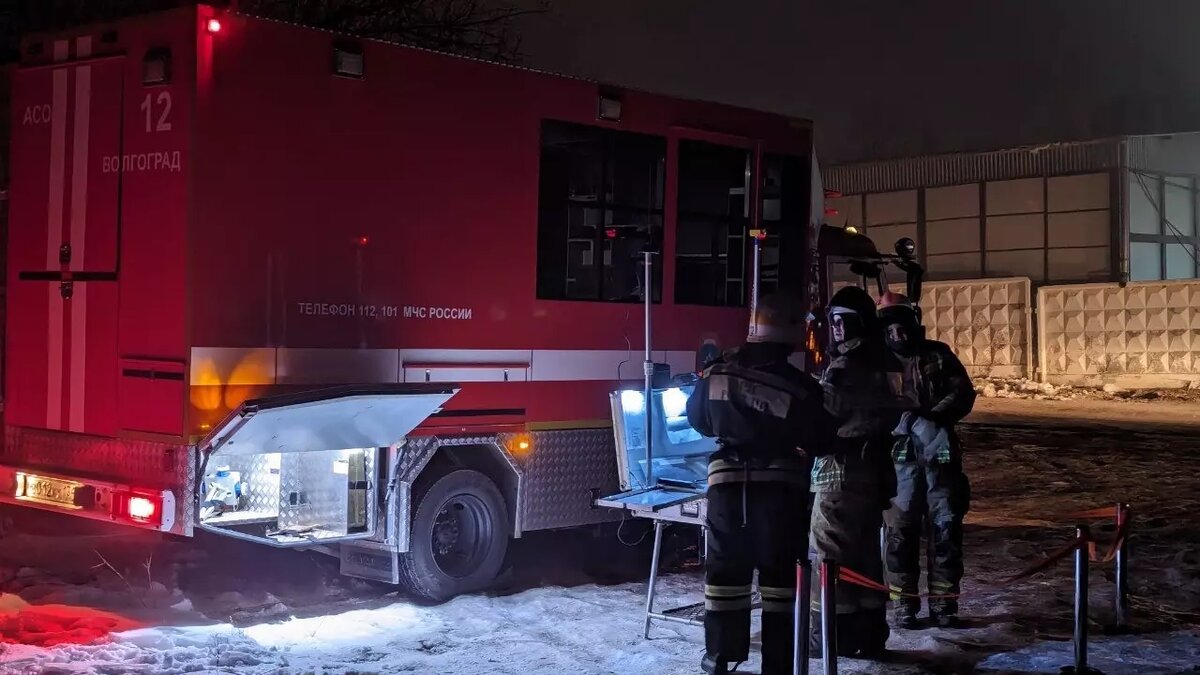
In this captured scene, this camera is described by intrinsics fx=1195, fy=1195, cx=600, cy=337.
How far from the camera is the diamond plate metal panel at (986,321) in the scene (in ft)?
93.8

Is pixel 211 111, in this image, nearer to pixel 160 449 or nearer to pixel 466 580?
pixel 160 449

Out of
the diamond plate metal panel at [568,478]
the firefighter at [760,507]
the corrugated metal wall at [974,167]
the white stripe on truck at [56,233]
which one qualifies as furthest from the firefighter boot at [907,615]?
the corrugated metal wall at [974,167]

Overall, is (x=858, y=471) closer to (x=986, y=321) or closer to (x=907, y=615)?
(x=907, y=615)

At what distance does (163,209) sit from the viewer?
20.8 feet

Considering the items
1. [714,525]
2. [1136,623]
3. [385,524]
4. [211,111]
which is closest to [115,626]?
[385,524]

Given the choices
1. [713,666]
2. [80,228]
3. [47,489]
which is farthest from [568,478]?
[80,228]

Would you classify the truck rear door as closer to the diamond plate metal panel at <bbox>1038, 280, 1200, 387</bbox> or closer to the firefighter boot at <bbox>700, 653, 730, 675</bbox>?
the firefighter boot at <bbox>700, 653, 730, 675</bbox>

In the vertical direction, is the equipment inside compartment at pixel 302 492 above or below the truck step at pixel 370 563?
above

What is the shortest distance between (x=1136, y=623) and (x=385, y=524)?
4.45 meters

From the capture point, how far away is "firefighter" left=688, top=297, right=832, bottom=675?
549 cm

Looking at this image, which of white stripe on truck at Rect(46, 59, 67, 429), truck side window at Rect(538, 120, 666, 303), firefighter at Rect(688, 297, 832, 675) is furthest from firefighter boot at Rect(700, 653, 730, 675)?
white stripe on truck at Rect(46, 59, 67, 429)

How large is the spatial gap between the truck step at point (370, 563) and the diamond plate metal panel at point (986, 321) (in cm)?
2290

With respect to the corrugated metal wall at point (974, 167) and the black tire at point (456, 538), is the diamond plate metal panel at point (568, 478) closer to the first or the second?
the black tire at point (456, 538)

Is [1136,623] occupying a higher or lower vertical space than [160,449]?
lower
